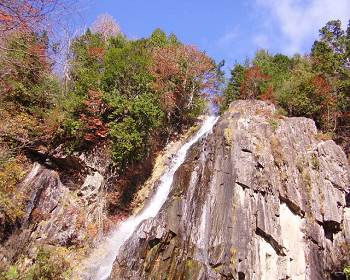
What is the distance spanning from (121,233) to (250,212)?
6.49 meters

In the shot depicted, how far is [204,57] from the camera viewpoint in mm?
25500

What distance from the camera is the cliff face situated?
43.3 feet

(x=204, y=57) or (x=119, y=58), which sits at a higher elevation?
(x=204, y=57)

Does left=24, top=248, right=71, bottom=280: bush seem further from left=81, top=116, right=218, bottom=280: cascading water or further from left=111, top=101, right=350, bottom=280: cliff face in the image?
left=111, top=101, right=350, bottom=280: cliff face

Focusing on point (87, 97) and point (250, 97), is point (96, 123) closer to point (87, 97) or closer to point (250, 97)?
point (87, 97)

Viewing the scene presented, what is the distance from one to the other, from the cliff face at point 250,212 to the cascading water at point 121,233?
153 cm

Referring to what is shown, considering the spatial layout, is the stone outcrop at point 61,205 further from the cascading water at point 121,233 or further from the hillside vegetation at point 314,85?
the hillside vegetation at point 314,85

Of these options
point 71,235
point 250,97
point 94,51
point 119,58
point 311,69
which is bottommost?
point 71,235

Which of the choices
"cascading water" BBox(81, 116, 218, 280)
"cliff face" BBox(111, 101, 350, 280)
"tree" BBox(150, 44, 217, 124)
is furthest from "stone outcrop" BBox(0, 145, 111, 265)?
"tree" BBox(150, 44, 217, 124)

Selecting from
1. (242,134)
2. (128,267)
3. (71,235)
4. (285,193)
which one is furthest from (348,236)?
(71,235)

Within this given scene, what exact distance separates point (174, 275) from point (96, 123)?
9.57 metres

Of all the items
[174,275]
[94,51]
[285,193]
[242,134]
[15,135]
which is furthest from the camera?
[94,51]

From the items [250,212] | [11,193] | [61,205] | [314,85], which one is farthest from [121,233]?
[314,85]

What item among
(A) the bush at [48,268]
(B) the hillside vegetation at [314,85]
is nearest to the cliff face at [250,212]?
(A) the bush at [48,268]
